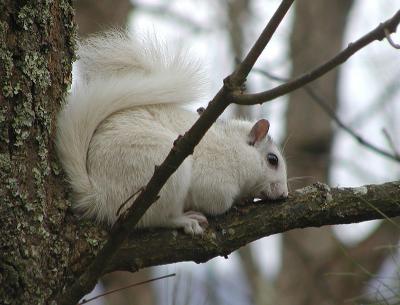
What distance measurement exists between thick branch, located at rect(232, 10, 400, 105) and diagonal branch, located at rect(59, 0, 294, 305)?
65mm

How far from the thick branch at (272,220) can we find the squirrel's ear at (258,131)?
64cm

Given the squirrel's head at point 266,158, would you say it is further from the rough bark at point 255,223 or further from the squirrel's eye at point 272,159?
the rough bark at point 255,223

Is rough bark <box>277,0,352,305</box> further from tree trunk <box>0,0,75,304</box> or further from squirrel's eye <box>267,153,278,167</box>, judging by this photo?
tree trunk <box>0,0,75,304</box>

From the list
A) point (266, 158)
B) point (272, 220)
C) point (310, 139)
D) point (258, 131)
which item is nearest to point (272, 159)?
point (266, 158)

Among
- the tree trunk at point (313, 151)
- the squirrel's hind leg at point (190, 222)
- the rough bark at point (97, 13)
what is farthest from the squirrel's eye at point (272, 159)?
the rough bark at point (97, 13)

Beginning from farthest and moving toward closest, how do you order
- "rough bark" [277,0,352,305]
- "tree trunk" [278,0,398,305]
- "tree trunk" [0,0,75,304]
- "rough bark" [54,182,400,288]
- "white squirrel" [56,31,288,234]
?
"rough bark" [277,0,352,305]
"tree trunk" [278,0,398,305]
"white squirrel" [56,31,288,234]
"rough bark" [54,182,400,288]
"tree trunk" [0,0,75,304]

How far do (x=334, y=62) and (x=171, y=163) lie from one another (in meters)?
0.44

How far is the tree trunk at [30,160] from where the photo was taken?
179cm

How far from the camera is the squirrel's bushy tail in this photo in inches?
83.5

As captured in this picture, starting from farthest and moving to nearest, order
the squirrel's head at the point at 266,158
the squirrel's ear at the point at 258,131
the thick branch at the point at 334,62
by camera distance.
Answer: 1. the squirrel's ear at the point at 258,131
2. the squirrel's head at the point at 266,158
3. the thick branch at the point at 334,62

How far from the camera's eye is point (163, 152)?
87.5 inches

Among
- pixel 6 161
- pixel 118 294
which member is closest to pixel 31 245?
pixel 6 161

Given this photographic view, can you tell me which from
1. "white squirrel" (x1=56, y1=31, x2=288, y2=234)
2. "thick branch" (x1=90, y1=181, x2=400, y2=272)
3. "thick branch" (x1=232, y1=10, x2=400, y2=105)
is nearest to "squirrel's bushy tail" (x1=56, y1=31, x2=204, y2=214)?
"white squirrel" (x1=56, y1=31, x2=288, y2=234)

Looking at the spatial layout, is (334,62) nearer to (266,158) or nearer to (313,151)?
(266,158)
